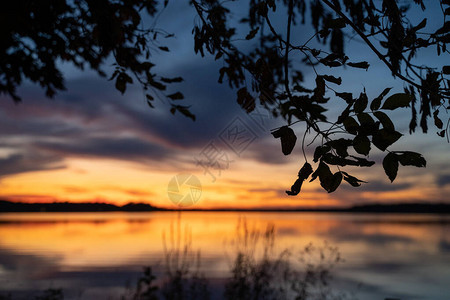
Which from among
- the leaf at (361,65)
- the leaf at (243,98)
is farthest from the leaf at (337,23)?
the leaf at (243,98)

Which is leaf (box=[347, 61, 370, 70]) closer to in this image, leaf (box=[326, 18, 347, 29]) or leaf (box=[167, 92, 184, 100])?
leaf (box=[326, 18, 347, 29])

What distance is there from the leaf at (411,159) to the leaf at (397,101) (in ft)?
0.45

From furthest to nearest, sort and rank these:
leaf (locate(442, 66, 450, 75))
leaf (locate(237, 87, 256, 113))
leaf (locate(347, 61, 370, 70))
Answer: leaf (locate(237, 87, 256, 113)), leaf (locate(442, 66, 450, 75)), leaf (locate(347, 61, 370, 70))

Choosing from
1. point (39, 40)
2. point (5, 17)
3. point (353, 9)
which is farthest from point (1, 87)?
point (353, 9)

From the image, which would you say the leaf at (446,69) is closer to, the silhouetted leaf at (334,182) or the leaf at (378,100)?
the leaf at (378,100)

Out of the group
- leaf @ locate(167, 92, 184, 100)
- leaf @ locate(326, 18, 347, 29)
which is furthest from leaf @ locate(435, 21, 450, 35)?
leaf @ locate(167, 92, 184, 100)

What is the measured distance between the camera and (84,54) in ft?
15.7

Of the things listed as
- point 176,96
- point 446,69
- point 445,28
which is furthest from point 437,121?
point 176,96

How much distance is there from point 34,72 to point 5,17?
13.9 feet

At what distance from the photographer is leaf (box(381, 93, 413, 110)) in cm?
105

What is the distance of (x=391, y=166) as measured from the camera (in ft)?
3.51

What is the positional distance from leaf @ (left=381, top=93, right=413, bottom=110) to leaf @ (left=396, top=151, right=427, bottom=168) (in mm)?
138

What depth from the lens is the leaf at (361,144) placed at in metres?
1.14

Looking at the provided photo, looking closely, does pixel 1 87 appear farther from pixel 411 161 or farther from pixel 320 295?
pixel 320 295
